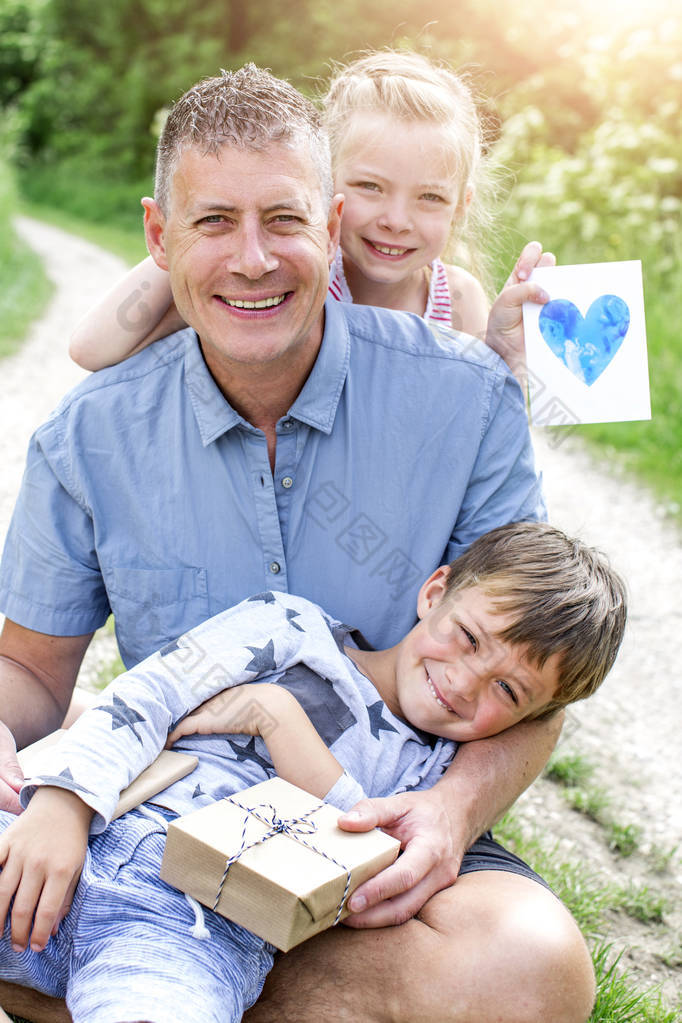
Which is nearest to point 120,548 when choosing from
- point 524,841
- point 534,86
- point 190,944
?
point 190,944

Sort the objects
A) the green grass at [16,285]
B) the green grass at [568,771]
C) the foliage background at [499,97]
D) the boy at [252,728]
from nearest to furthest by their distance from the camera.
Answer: the boy at [252,728]
the green grass at [568,771]
the foliage background at [499,97]
the green grass at [16,285]

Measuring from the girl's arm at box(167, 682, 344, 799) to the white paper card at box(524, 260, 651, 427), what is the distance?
925 mm

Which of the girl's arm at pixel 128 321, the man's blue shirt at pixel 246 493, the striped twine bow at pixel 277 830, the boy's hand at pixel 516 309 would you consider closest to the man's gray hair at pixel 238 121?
the girl's arm at pixel 128 321

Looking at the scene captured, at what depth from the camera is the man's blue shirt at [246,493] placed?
2.45m

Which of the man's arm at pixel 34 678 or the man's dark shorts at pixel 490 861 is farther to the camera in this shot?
the man's arm at pixel 34 678

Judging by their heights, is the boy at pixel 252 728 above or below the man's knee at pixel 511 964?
above

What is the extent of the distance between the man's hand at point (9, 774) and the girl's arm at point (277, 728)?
0.31m

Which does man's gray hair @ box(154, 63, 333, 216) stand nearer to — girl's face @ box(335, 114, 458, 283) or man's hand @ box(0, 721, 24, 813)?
girl's face @ box(335, 114, 458, 283)

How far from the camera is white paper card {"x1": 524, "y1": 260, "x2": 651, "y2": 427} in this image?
2506 millimetres

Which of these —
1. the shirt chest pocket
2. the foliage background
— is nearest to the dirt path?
the foliage background

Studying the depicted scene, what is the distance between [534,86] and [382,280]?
34.5 ft

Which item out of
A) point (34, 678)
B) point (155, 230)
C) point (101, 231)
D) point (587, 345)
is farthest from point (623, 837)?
point (101, 231)

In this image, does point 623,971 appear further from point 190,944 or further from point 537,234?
point 537,234

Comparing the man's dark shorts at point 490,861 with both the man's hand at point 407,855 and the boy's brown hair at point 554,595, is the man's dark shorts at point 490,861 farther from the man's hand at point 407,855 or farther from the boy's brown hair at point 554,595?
the boy's brown hair at point 554,595
